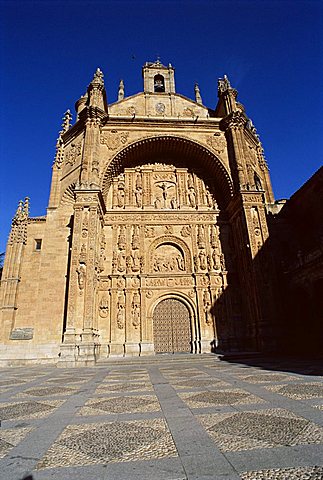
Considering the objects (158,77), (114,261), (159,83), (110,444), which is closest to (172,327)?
(114,261)

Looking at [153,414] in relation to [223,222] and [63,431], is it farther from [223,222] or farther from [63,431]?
[223,222]

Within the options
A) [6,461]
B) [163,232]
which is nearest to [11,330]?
[163,232]

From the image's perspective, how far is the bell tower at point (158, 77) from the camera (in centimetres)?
2264

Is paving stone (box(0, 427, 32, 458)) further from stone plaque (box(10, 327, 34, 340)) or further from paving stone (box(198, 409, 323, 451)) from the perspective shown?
stone plaque (box(10, 327, 34, 340))

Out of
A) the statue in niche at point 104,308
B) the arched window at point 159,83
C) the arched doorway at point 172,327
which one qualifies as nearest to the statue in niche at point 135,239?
the statue in niche at point 104,308

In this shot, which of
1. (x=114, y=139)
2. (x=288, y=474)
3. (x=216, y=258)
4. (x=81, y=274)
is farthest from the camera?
(x=114, y=139)

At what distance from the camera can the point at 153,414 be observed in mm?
3633

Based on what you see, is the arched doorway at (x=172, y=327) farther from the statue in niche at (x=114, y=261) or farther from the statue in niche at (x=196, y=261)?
the statue in niche at (x=114, y=261)

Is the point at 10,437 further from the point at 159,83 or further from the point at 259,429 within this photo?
the point at 159,83

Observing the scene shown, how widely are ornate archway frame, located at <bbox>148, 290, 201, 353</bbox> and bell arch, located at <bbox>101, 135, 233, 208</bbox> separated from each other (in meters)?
7.08

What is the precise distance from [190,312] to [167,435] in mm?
13457

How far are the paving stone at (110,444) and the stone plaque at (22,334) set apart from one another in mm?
12462

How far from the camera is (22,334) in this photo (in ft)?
45.6

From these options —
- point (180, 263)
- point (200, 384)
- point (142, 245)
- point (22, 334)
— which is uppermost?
point (142, 245)
